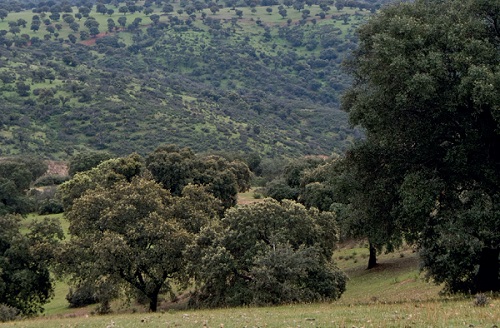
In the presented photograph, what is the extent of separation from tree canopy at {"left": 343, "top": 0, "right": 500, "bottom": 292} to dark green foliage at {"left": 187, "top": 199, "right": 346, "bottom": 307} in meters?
6.85

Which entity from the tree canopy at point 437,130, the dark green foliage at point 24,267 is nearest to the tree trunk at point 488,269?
the tree canopy at point 437,130

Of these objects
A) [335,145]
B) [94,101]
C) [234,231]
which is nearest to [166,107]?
[94,101]

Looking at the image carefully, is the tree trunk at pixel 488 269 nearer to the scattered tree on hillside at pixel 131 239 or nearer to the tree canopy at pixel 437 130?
the tree canopy at pixel 437 130

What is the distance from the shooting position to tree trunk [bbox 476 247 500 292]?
24203mm

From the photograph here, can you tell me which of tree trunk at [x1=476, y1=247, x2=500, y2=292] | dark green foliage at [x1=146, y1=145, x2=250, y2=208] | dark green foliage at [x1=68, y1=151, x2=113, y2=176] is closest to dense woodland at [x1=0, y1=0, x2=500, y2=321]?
tree trunk at [x1=476, y1=247, x2=500, y2=292]

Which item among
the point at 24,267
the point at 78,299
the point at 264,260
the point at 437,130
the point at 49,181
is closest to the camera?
the point at 437,130

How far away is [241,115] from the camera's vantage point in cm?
19462

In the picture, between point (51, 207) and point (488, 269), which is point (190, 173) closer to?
point (51, 207)

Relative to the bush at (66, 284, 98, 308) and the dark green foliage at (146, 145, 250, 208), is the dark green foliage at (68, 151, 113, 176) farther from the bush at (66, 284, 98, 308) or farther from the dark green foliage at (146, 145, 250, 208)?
the bush at (66, 284, 98, 308)

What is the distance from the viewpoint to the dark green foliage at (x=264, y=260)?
3023cm

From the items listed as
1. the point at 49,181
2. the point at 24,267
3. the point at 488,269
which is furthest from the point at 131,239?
the point at 49,181

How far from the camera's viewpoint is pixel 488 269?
24328mm

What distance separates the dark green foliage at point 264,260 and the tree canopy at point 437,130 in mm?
6849

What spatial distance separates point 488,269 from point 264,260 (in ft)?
34.6
